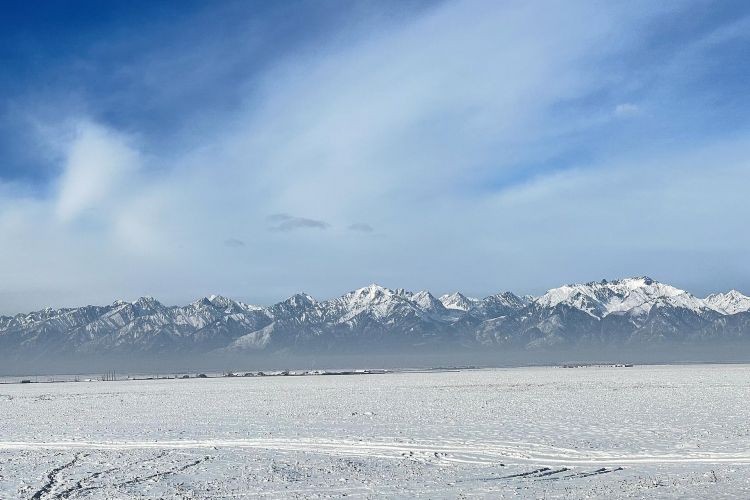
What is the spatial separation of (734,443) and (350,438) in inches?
524

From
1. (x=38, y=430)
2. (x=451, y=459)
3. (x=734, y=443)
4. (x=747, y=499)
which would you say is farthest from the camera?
(x=38, y=430)

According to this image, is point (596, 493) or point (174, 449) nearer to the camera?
point (596, 493)

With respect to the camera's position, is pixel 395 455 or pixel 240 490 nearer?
pixel 240 490

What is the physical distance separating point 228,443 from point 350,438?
452 centimetres

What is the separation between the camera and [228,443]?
27391mm

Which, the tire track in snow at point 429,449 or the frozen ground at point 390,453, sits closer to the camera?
the frozen ground at point 390,453

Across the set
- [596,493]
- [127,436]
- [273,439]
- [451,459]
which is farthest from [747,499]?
[127,436]

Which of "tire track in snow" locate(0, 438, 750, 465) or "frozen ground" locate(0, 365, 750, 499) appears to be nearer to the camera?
"frozen ground" locate(0, 365, 750, 499)

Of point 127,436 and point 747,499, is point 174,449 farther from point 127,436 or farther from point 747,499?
point 747,499

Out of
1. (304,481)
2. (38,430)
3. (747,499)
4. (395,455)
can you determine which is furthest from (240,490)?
(38,430)

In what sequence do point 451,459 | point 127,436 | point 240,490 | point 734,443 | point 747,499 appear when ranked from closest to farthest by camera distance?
point 747,499 < point 240,490 < point 451,459 < point 734,443 < point 127,436

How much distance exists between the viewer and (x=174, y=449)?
25.9m

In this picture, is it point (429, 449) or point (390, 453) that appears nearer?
point (390, 453)

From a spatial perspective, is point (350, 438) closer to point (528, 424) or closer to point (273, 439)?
point (273, 439)
